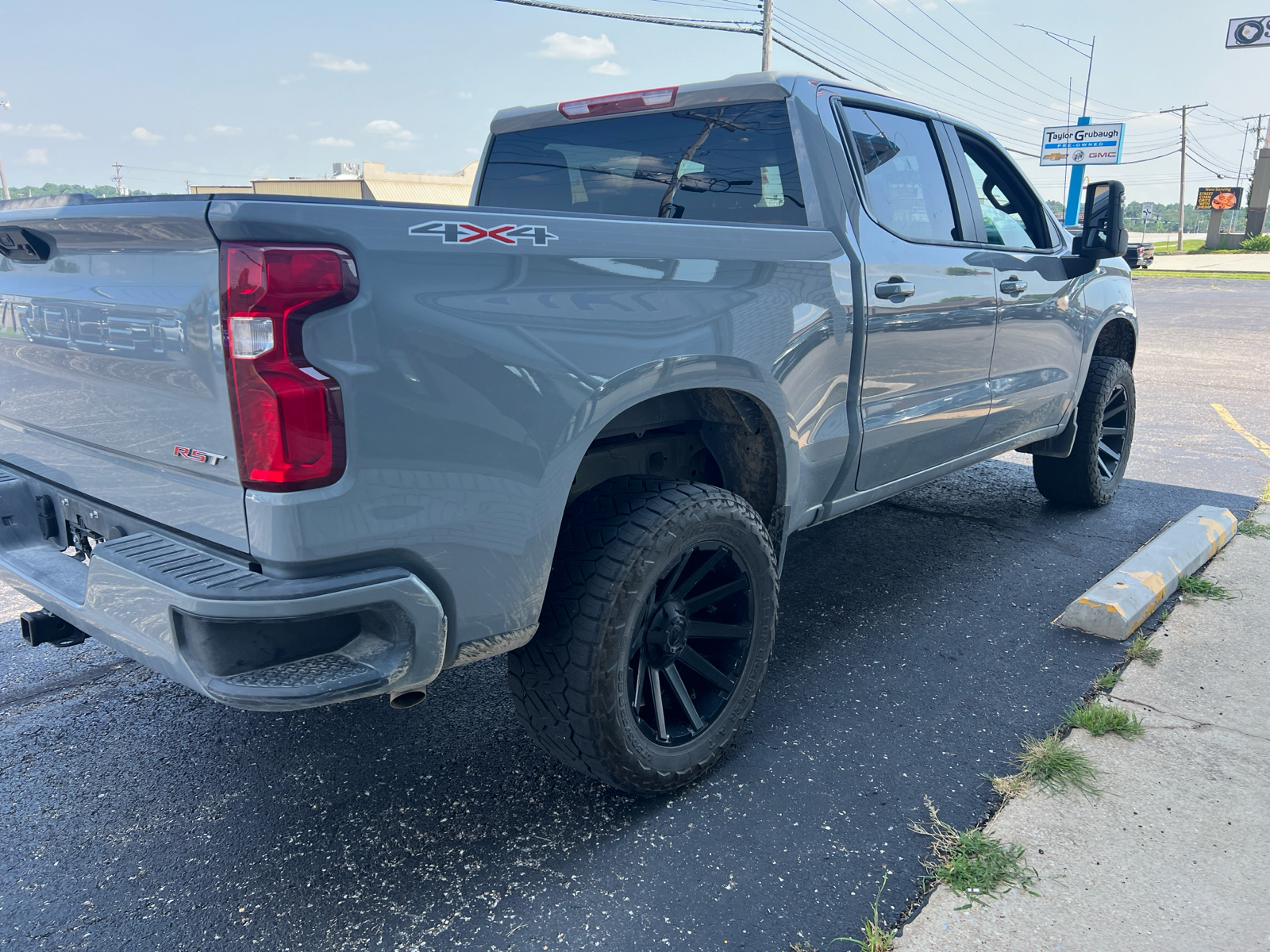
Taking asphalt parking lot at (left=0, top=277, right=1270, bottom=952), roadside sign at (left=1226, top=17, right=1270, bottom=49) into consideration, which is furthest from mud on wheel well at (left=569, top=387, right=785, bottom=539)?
roadside sign at (left=1226, top=17, right=1270, bottom=49)

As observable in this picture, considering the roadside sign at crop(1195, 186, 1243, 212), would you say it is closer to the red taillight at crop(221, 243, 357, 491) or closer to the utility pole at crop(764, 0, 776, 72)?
the utility pole at crop(764, 0, 776, 72)

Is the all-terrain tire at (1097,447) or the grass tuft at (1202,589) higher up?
the all-terrain tire at (1097,447)

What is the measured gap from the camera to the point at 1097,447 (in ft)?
16.7

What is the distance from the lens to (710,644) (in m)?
2.70

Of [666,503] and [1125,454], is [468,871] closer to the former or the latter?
[666,503]

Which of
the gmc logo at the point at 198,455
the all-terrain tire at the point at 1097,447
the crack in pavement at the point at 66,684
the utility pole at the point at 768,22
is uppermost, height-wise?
the utility pole at the point at 768,22

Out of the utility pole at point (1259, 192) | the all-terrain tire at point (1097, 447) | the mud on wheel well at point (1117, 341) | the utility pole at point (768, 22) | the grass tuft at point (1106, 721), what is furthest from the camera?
the utility pole at point (1259, 192)

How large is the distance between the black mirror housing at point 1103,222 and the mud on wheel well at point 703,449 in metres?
2.36

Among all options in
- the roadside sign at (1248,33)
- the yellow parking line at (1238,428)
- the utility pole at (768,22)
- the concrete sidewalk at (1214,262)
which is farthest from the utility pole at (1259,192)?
the yellow parking line at (1238,428)

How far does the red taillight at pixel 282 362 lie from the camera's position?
64.0 inches

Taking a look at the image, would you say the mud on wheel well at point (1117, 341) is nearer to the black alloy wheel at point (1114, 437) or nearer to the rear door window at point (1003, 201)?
the black alloy wheel at point (1114, 437)

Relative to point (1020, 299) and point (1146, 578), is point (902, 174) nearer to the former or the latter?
point (1020, 299)

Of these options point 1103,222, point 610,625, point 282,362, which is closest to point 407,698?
point 610,625

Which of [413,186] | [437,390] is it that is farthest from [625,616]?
[413,186]
